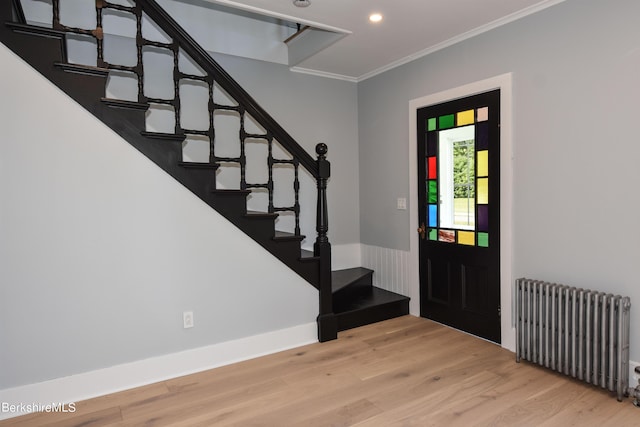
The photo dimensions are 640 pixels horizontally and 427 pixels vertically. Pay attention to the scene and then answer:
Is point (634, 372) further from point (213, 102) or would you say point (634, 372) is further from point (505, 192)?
point (213, 102)

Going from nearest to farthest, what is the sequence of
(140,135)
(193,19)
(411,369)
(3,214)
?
(3,214)
(140,135)
(411,369)
(193,19)

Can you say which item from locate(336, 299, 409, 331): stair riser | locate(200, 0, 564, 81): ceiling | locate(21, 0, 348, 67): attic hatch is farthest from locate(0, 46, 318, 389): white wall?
locate(200, 0, 564, 81): ceiling

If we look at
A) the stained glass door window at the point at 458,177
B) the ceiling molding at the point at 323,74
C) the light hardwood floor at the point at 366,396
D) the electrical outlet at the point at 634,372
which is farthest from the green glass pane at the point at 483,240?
the ceiling molding at the point at 323,74

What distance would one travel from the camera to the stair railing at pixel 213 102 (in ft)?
8.59

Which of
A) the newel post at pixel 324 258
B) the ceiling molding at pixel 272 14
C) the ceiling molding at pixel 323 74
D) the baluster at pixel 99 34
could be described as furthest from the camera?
the ceiling molding at pixel 323 74

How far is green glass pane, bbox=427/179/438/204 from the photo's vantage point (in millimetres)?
3793

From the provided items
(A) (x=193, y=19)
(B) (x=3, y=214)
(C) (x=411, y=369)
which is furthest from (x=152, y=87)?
(C) (x=411, y=369)

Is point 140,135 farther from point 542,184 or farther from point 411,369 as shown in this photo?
point 542,184

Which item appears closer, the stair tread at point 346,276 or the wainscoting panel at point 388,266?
the stair tread at point 346,276

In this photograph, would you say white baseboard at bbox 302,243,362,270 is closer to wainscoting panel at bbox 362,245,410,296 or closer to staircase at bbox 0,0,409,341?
wainscoting panel at bbox 362,245,410,296

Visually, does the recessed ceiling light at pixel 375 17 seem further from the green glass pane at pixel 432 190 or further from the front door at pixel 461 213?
the green glass pane at pixel 432 190

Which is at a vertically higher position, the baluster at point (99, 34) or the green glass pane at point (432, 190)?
the baluster at point (99, 34)

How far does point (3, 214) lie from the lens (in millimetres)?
2354

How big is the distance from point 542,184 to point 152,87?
3.36 m
